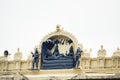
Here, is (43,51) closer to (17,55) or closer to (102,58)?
(17,55)

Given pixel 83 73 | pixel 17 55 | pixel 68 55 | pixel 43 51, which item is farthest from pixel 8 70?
pixel 83 73

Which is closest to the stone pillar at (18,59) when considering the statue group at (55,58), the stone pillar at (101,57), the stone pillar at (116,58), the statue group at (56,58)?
the statue group at (55,58)

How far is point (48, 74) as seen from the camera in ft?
75.5

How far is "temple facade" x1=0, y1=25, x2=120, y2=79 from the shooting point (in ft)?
73.4

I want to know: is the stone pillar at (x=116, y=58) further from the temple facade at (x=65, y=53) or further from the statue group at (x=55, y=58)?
the statue group at (x=55, y=58)

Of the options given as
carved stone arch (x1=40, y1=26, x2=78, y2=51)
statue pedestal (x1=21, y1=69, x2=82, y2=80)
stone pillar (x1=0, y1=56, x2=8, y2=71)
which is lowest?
statue pedestal (x1=21, y1=69, x2=82, y2=80)

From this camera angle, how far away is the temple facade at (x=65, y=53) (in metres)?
22.4

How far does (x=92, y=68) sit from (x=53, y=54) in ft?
8.84

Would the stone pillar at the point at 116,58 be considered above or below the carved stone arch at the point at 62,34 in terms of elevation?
below

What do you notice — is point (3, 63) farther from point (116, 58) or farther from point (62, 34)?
point (116, 58)

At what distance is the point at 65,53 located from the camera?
23.5 metres

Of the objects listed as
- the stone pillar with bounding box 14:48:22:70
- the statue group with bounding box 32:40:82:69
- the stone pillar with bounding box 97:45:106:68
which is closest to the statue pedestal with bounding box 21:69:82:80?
the statue group with bounding box 32:40:82:69

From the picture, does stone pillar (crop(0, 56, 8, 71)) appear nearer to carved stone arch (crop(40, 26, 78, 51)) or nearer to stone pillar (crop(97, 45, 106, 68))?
carved stone arch (crop(40, 26, 78, 51))

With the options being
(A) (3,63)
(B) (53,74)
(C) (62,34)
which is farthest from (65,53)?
(A) (3,63)
